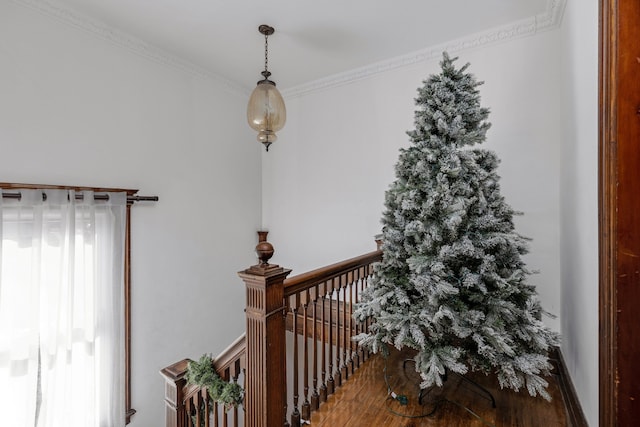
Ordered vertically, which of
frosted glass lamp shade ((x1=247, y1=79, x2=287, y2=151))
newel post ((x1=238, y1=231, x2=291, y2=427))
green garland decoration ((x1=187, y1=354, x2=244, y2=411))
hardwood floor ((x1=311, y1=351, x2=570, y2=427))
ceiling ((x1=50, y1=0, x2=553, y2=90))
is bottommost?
hardwood floor ((x1=311, y1=351, x2=570, y2=427))

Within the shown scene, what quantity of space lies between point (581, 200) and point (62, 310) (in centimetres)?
340

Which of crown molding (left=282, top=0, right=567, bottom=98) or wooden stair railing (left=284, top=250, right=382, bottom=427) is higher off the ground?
crown molding (left=282, top=0, right=567, bottom=98)

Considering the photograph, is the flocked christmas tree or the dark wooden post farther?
the dark wooden post

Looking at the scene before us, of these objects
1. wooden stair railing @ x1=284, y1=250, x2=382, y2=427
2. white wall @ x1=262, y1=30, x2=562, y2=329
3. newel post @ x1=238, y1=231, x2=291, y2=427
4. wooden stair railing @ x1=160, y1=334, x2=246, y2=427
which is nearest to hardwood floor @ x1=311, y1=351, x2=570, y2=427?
wooden stair railing @ x1=284, y1=250, x2=382, y2=427

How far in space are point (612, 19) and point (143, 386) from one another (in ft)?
12.5

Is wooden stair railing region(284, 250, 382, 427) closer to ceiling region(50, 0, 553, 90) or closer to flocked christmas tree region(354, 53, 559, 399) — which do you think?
flocked christmas tree region(354, 53, 559, 399)

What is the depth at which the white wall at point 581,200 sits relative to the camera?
132cm

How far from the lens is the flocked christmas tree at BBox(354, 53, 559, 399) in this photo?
5.10 feet

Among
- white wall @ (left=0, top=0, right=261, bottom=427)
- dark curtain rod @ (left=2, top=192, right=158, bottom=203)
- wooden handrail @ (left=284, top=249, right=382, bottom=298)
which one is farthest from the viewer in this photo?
white wall @ (left=0, top=0, right=261, bottom=427)

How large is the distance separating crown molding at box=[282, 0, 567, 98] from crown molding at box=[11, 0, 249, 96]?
4.17ft

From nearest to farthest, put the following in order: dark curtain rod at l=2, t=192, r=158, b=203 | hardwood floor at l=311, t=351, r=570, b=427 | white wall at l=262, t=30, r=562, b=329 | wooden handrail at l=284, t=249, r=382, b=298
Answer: wooden handrail at l=284, t=249, r=382, b=298
hardwood floor at l=311, t=351, r=570, b=427
dark curtain rod at l=2, t=192, r=158, b=203
white wall at l=262, t=30, r=562, b=329

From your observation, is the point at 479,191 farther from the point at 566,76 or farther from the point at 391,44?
the point at 391,44

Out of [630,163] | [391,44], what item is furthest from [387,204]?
[391,44]

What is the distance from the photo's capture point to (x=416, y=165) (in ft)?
5.71
